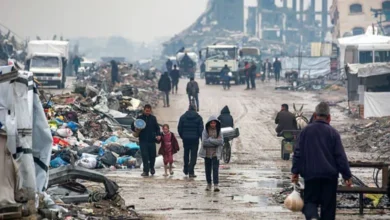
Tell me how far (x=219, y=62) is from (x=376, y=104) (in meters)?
27.4

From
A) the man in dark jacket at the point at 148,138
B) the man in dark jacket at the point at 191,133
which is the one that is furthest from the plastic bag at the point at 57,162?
the man in dark jacket at the point at 191,133

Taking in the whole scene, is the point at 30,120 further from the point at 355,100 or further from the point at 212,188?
the point at 355,100

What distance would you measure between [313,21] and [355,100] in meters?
114

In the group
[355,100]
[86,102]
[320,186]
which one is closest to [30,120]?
[320,186]

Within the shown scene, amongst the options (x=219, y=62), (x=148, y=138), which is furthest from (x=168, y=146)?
(x=219, y=62)

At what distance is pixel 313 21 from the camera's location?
509 feet

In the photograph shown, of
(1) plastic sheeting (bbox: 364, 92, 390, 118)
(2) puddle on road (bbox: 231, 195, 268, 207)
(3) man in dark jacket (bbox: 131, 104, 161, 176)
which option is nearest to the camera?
(2) puddle on road (bbox: 231, 195, 268, 207)

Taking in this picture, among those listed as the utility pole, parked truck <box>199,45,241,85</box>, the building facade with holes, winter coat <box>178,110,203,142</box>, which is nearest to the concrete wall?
the building facade with holes

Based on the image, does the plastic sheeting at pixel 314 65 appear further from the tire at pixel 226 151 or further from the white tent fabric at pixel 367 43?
the tire at pixel 226 151

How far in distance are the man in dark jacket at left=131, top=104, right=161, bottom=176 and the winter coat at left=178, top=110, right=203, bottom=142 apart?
0.62 m

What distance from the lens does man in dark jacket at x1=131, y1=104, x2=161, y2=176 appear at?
67.5 ft

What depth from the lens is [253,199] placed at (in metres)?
16.5

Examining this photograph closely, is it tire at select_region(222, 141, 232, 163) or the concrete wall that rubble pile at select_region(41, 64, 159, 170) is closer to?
tire at select_region(222, 141, 232, 163)

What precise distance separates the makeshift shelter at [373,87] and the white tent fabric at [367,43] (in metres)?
11.5
